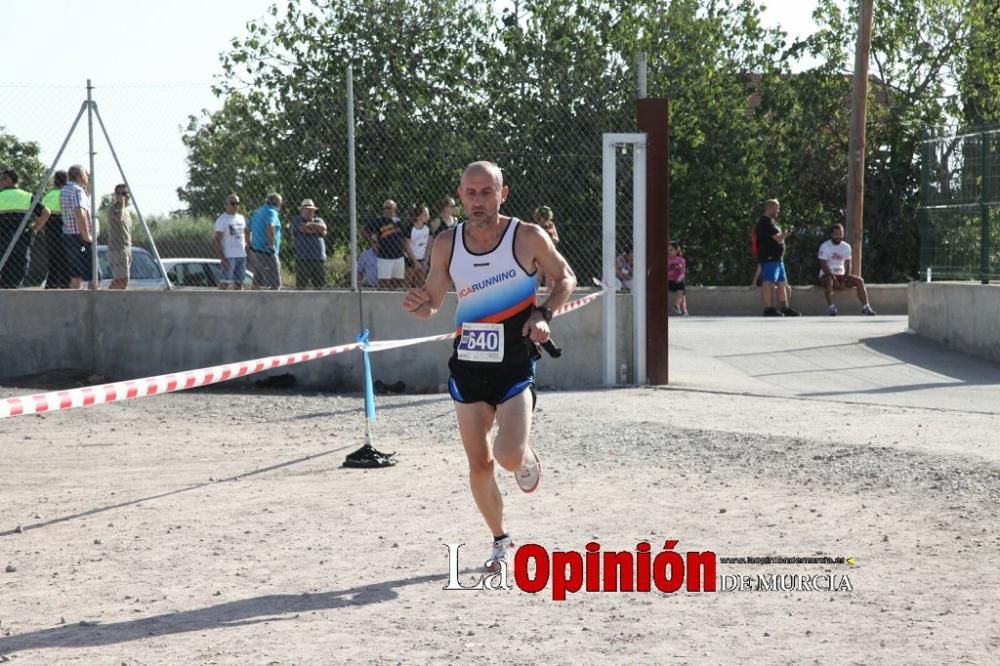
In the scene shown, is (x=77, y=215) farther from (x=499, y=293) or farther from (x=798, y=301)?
(x=798, y=301)

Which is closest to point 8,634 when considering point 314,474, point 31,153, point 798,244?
point 314,474

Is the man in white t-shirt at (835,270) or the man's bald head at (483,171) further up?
the man's bald head at (483,171)

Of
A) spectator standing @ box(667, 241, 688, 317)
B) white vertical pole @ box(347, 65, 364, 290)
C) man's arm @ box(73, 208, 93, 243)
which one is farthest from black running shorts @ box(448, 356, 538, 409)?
spectator standing @ box(667, 241, 688, 317)

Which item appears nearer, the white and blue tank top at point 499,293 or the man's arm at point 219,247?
the white and blue tank top at point 499,293

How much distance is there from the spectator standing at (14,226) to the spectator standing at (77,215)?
29 centimetres

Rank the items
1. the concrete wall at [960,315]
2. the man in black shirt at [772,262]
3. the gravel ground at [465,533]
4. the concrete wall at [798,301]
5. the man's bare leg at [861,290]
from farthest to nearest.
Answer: the concrete wall at [798,301] → the man's bare leg at [861,290] → the man in black shirt at [772,262] → the concrete wall at [960,315] → the gravel ground at [465,533]

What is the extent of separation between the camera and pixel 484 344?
6.34 meters

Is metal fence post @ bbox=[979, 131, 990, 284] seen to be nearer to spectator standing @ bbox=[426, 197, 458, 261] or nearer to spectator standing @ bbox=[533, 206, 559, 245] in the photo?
spectator standing @ bbox=[533, 206, 559, 245]

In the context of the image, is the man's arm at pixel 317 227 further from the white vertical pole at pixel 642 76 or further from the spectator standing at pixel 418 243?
the white vertical pole at pixel 642 76

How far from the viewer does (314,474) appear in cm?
934

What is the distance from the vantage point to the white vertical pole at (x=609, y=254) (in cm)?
1367

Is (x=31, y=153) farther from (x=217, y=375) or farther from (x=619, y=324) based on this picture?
(x=217, y=375)

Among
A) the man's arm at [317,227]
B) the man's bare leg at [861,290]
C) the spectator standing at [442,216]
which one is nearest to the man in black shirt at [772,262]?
the man's bare leg at [861,290]

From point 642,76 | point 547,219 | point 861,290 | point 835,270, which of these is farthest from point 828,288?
point 642,76
